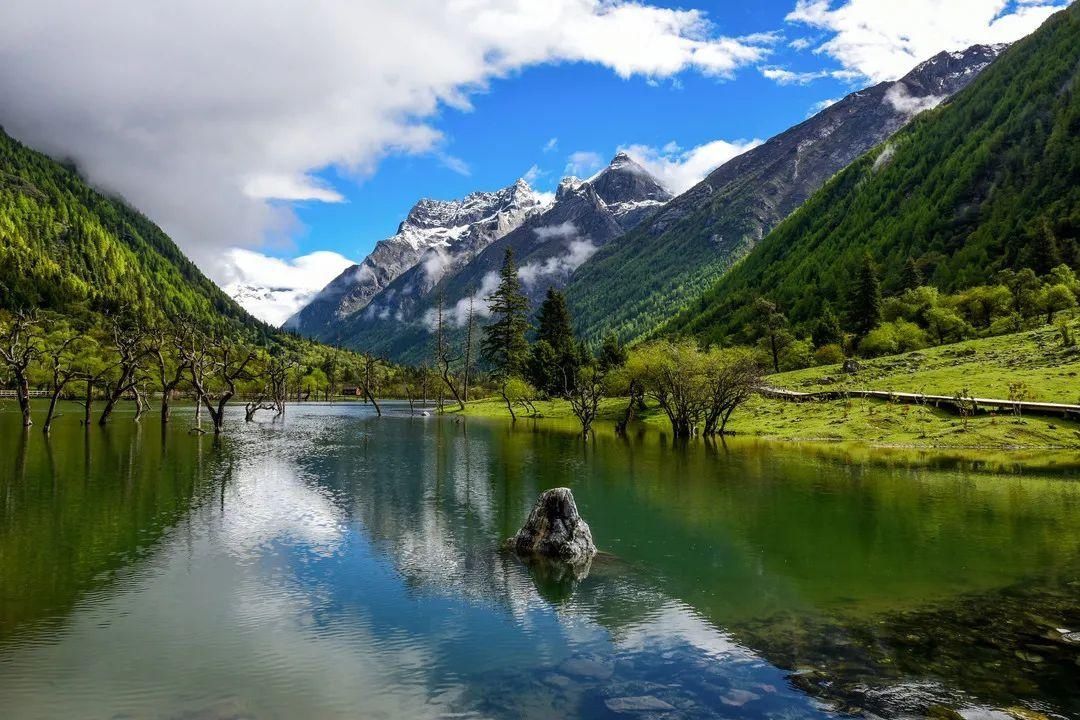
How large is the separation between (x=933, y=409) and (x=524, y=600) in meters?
65.0

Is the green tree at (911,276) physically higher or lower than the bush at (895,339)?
higher

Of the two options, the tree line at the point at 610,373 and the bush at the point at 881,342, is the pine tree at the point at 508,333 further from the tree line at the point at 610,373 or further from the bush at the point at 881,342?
the bush at the point at 881,342

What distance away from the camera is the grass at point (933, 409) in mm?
60938

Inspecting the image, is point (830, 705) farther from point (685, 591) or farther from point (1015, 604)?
point (1015, 604)

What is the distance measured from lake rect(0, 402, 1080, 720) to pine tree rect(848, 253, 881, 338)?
97.2 m

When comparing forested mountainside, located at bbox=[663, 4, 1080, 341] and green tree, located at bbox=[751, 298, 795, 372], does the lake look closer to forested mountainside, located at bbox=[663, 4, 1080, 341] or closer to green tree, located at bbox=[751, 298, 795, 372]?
green tree, located at bbox=[751, 298, 795, 372]

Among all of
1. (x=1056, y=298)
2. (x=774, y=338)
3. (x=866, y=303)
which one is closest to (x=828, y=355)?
(x=774, y=338)

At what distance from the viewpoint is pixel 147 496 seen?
118ft

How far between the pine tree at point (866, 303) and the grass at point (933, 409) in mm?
34337

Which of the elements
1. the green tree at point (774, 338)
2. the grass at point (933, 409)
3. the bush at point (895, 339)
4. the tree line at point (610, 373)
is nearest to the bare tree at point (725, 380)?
the tree line at point (610, 373)

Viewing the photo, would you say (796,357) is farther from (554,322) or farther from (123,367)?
(123,367)

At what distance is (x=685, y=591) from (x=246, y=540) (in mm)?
18156

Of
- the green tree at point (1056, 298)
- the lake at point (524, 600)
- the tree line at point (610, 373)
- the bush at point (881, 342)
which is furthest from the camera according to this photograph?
the bush at point (881, 342)

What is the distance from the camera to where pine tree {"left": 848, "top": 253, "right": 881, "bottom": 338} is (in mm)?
132000
